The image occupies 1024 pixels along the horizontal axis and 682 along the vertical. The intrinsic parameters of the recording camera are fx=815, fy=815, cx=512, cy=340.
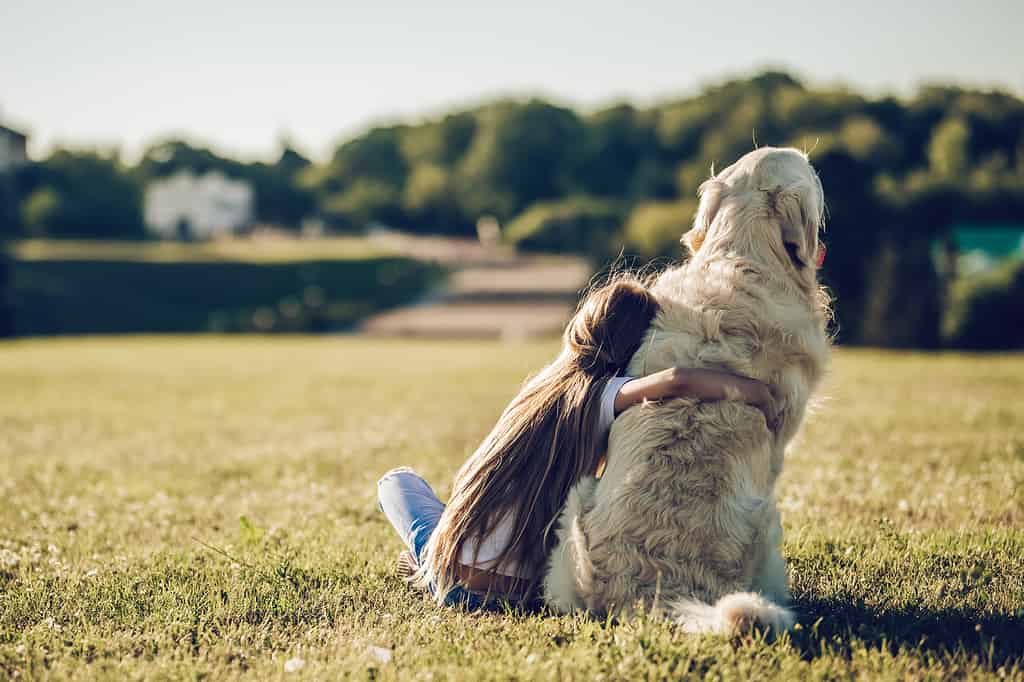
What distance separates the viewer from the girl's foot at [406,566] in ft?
13.7

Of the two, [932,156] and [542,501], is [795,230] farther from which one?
[932,156]

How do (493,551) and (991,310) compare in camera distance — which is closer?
(493,551)

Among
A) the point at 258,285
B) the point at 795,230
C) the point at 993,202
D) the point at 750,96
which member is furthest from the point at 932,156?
the point at 795,230

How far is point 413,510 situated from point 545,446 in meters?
0.98

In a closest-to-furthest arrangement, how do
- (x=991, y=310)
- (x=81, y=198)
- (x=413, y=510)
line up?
(x=413, y=510)
(x=991, y=310)
(x=81, y=198)

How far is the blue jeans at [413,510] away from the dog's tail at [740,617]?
1088 millimetres

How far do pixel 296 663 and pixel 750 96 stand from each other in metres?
54.2

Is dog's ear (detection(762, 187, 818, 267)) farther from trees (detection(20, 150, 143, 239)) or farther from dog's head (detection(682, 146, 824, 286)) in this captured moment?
trees (detection(20, 150, 143, 239))

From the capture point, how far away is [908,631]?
3.39 meters

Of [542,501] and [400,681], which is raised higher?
[542,501]

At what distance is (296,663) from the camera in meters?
3.14

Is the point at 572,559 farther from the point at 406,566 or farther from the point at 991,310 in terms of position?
the point at 991,310

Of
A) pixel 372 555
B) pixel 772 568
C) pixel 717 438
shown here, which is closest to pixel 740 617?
pixel 772 568

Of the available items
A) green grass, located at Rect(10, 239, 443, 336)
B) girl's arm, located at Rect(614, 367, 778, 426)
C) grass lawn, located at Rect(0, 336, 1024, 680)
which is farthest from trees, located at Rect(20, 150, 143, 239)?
girl's arm, located at Rect(614, 367, 778, 426)
